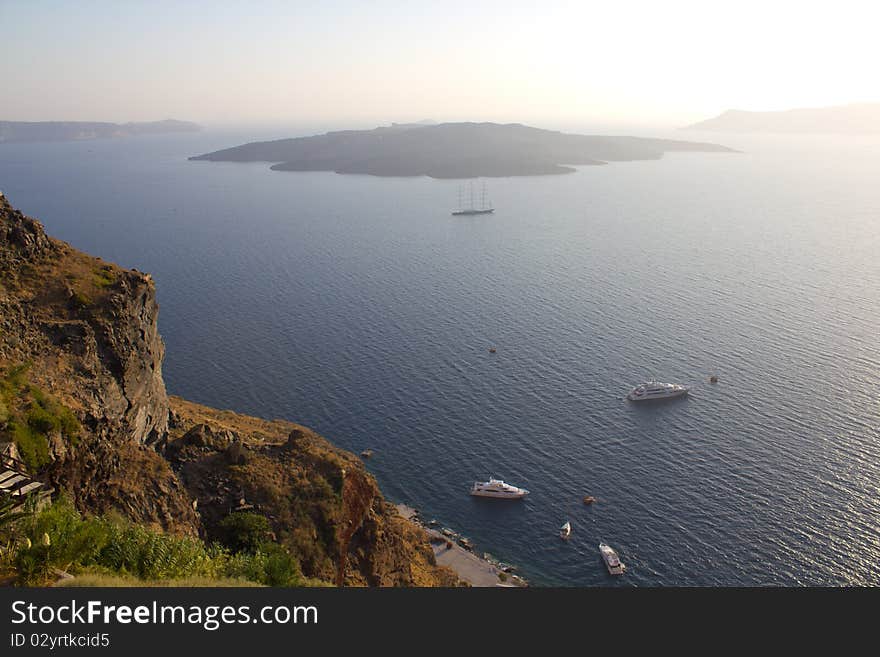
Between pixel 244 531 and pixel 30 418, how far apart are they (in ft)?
40.4

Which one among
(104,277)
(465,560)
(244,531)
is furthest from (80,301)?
(465,560)

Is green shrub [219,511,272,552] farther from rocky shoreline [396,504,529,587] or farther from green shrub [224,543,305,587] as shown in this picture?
rocky shoreline [396,504,529,587]

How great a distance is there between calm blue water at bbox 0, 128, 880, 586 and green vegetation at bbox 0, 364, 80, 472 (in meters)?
36.2

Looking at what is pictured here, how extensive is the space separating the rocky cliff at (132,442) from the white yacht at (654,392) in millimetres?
38138

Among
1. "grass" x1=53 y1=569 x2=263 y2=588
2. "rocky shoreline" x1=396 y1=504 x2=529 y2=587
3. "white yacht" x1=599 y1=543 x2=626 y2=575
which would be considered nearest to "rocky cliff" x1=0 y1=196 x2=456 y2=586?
"rocky shoreline" x1=396 y1=504 x2=529 y2=587

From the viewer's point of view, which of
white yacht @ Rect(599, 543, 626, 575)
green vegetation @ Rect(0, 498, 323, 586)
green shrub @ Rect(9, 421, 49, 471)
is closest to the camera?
green vegetation @ Rect(0, 498, 323, 586)

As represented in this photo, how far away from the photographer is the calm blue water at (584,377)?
2179 inches

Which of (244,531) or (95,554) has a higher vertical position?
Answer: (95,554)

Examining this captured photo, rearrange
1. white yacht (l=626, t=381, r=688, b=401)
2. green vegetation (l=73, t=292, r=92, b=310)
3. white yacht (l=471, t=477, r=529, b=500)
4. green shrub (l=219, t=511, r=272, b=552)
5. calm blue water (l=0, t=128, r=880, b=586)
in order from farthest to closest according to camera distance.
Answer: white yacht (l=626, t=381, r=688, b=401) → white yacht (l=471, t=477, r=529, b=500) → calm blue water (l=0, t=128, r=880, b=586) → green vegetation (l=73, t=292, r=92, b=310) → green shrub (l=219, t=511, r=272, b=552)

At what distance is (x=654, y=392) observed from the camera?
251ft

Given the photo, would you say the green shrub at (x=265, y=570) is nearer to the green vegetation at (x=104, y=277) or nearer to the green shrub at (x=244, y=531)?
the green shrub at (x=244, y=531)

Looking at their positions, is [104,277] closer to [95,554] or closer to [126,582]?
[95,554]

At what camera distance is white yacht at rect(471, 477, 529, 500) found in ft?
198

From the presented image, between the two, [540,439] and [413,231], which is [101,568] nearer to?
[540,439]
